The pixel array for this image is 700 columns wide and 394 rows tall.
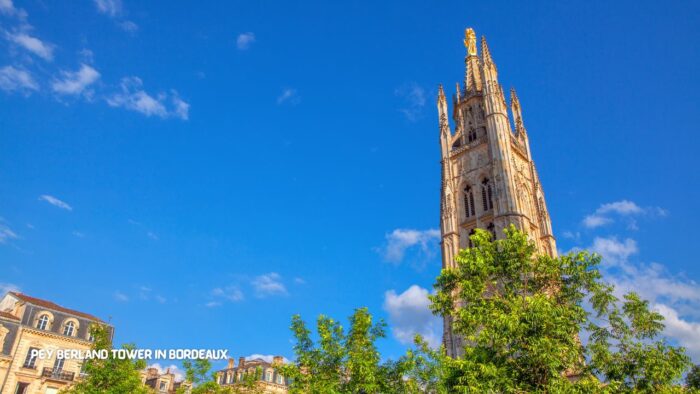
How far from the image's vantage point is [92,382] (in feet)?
83.6

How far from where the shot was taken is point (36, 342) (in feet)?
120

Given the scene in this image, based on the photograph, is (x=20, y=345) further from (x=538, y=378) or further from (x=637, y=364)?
(x=637, y=364)

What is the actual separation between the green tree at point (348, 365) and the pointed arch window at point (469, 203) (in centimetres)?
2809

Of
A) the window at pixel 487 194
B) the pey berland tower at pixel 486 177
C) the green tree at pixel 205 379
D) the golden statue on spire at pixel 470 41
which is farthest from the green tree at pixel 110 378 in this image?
the golden statue on spire at pixel 470 41

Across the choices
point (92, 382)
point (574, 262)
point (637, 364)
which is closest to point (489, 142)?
point (574, 262)

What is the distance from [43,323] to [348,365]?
29897mm

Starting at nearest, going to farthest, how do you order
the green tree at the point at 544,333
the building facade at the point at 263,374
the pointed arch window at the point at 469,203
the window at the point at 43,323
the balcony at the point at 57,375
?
the green tree at the point at 544,333 < the balcony at the point at 57,375 < the window at the point at 43,323 < the pointed arch window at the point at 469,203 < the building facade at the point at 263,374

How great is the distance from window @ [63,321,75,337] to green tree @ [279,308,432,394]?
26746mm

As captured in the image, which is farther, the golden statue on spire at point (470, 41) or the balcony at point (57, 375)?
the golden statue on spire at point (470, 41)

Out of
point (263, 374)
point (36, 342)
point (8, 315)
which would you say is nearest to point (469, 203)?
point (263, 374)

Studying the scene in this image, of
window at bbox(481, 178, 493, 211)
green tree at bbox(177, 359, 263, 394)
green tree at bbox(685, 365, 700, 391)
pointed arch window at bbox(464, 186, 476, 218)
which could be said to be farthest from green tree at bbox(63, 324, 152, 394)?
green tree at bbox(685, 365, 700, 391)

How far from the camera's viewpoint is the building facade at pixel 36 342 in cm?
3497

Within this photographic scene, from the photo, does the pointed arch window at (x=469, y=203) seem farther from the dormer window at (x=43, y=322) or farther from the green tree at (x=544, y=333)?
the dormer window at (x=43, y=322)

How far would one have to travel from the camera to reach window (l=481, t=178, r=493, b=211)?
150 ft
